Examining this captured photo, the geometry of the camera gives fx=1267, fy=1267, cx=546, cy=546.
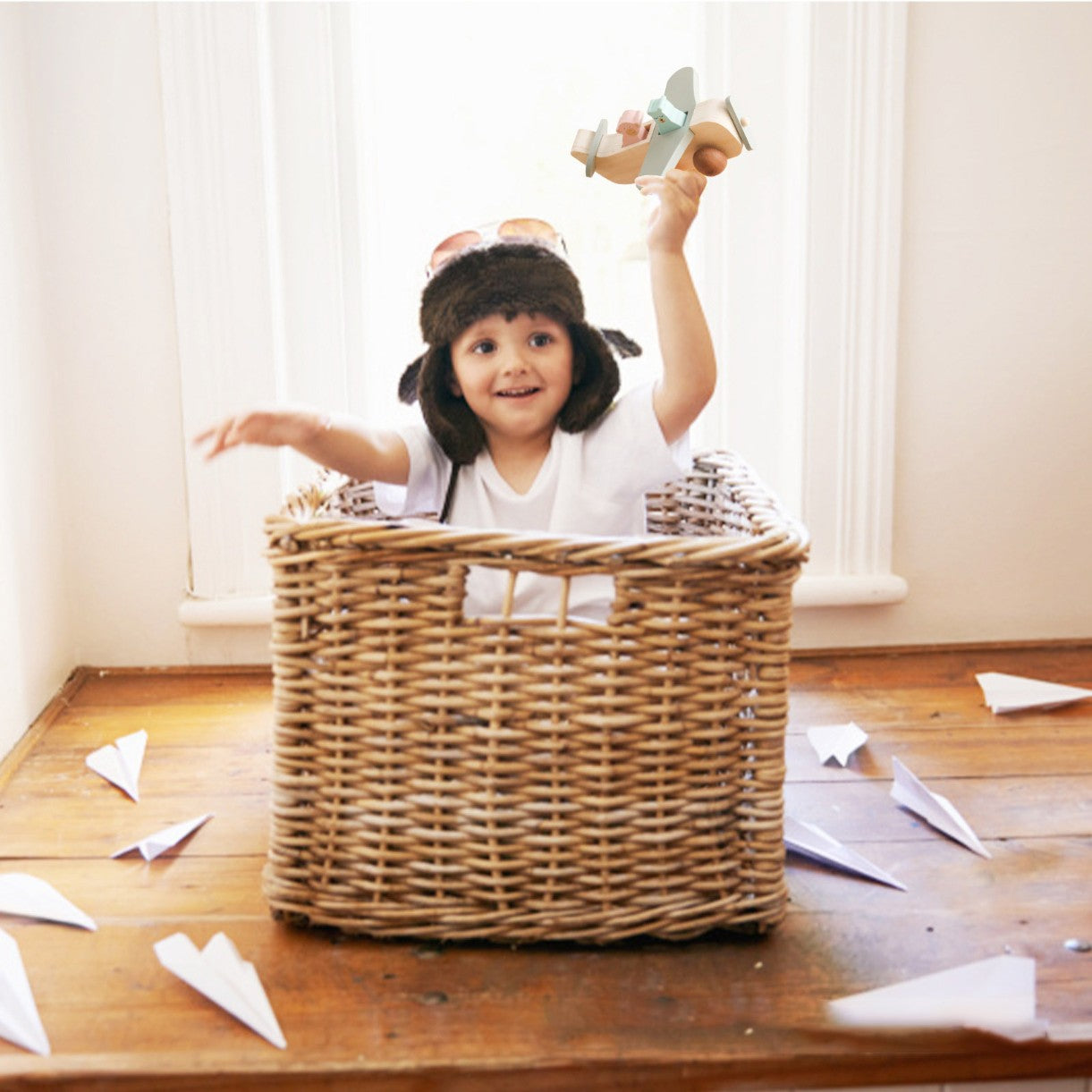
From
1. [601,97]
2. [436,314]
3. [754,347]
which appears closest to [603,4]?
[601,97]

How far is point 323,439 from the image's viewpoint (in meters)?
1.09

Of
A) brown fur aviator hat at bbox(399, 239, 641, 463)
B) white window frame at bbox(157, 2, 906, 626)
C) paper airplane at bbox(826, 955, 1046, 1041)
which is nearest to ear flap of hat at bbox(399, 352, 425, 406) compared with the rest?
brown fur aviator hat at bbox(399, 239, 641, 463)

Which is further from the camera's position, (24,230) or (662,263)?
(24,230)

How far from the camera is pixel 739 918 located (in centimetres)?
98

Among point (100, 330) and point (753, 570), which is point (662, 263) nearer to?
point (753, 570)

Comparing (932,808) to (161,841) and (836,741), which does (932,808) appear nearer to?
(836,741)

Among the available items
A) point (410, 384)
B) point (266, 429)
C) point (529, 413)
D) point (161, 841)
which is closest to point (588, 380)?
point (529, 413)

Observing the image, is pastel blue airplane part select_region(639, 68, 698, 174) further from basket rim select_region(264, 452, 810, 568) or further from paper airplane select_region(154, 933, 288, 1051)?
paper airplane select_region(154, 933, 288, 1051)

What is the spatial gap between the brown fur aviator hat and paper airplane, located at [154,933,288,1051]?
0.49 metres

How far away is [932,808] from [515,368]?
1.89 ft

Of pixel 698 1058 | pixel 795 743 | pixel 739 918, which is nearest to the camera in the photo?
pixel 698 1058

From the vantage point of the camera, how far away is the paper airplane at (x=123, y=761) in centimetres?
131

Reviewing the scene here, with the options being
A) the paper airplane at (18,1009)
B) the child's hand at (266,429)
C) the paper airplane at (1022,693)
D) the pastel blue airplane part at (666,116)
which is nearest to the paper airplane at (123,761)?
the paper airplane at (18,1009)

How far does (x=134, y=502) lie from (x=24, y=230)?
0.36 m
